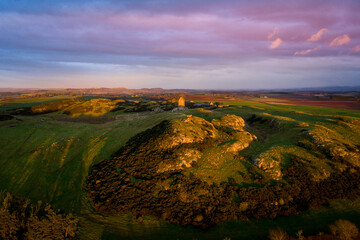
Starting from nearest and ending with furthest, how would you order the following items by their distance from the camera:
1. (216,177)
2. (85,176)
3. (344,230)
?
1. (344,230)
2. (216,177)
3. (85,176)

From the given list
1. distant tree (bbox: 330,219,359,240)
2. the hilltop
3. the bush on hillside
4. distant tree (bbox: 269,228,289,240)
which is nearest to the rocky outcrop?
the hilltop

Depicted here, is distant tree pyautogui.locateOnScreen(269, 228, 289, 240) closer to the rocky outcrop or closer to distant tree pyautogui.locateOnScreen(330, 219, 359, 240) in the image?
the rocky outcrop

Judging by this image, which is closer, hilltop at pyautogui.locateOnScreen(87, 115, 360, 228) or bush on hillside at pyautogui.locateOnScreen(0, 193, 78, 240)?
bush on hillside at pyautogui.locateOnScreen(0, 193, 78, 240)

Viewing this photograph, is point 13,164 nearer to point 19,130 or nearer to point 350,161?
point 19,130

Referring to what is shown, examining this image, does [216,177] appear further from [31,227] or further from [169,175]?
[31,227]

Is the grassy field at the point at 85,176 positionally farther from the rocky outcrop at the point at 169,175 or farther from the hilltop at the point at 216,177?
the rocky outcrop at the point at 169,175

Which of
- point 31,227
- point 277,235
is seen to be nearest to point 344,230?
point 277,235

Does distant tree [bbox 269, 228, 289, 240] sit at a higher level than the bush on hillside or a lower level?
lower

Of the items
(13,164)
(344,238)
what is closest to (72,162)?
(13,164)

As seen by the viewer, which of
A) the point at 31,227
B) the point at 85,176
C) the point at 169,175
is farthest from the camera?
the point at 85,176

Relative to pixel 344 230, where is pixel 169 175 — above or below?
above
